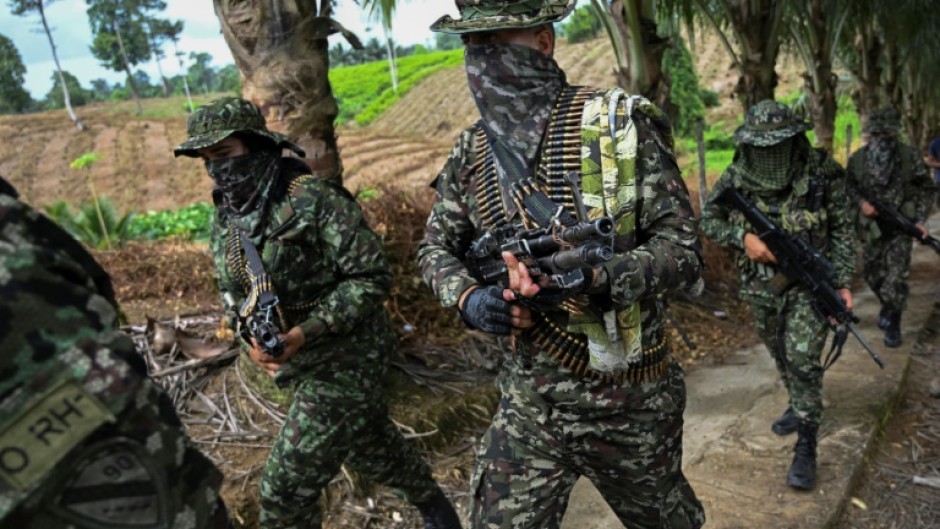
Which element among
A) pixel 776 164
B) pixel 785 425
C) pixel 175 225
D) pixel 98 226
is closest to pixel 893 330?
pixel 785 425

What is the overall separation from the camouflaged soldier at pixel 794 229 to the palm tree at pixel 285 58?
2453 millimetres

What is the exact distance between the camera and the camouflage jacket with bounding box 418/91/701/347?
7.14 ft

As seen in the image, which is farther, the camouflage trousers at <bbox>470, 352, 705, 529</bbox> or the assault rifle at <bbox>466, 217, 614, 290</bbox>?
the camouflage trousers at <bbox>470, 352, 705, 529</bbox>

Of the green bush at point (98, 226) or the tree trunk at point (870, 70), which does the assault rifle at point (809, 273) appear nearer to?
the green bush at point (98, 226)

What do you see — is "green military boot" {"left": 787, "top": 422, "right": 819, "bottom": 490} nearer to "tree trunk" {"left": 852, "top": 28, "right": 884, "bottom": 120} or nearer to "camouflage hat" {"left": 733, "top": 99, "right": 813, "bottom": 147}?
"camouflage hat" {"left": 733, "top": 99, "right": 813, "bottom": 147}

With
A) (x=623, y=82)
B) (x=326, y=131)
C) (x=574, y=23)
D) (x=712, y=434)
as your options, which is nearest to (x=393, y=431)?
(x=326, y=131)

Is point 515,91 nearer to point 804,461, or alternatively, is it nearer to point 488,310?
point 488,310

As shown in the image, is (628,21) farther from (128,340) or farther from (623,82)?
(128,340)

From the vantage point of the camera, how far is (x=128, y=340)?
1.40 metres

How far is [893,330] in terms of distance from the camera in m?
6.31

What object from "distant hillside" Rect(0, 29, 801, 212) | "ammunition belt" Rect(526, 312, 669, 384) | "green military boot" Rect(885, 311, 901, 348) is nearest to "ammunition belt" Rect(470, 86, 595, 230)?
"ammunition belt" Rect(526, 312, 669, 384)

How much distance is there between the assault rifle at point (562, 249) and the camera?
1946 mm

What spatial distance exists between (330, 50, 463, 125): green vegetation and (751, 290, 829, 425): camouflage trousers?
45581 mm

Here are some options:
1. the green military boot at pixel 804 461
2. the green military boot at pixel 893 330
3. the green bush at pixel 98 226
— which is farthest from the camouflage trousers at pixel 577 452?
the green bush at pixel 98 226
